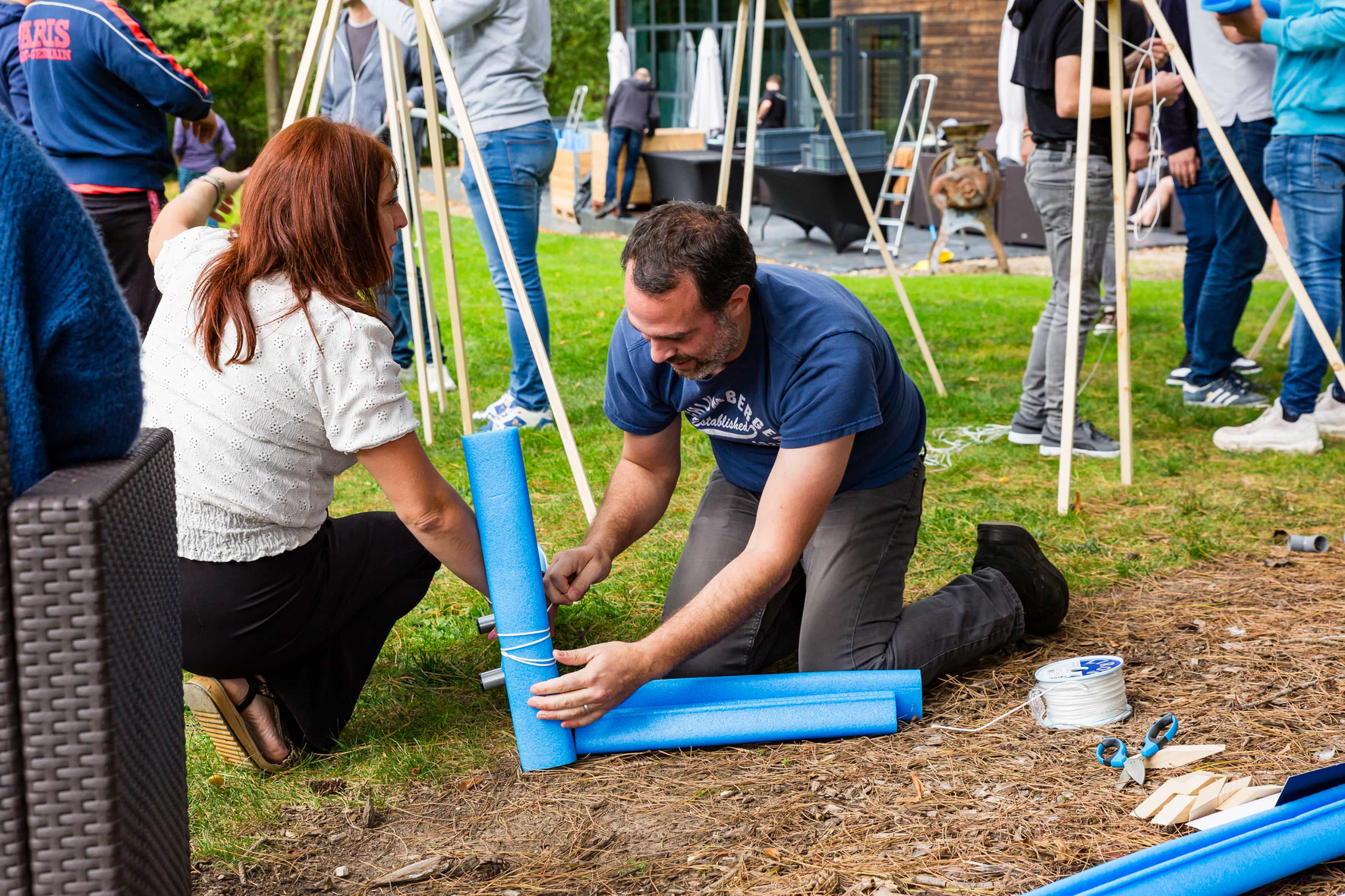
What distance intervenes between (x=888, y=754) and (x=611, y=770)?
1.77ft

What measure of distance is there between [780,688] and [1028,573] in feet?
2.41

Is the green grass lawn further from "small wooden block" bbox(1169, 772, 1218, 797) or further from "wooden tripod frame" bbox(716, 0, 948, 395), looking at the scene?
"small wooden block" bbox(1169, 772, 1218, 797)

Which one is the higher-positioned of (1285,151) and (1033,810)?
(1285,151)

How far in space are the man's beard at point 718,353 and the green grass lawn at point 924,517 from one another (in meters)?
0.86

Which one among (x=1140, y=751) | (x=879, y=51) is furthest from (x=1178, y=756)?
(x=879, y=51)

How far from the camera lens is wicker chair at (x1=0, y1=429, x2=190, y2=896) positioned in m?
1.21

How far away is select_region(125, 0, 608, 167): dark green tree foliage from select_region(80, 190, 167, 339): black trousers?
12011 mm

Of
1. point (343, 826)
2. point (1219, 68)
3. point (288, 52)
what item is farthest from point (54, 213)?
point (288, 52)

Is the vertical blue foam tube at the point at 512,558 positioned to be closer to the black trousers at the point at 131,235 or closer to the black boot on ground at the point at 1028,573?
the black boot on ground at the point at 1028,573

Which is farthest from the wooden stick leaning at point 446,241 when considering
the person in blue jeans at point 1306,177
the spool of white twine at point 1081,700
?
the person in blue jeans at point 1306,177

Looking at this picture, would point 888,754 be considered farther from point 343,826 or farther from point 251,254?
point 251,254

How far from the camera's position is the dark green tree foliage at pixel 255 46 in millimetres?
22641

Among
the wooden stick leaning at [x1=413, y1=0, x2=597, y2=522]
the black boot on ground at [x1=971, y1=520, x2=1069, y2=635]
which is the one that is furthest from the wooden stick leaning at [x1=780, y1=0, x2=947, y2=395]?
the black boot on ground at [x1=971, y1=520, x2=1069, y2=635]

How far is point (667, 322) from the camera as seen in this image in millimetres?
2188
